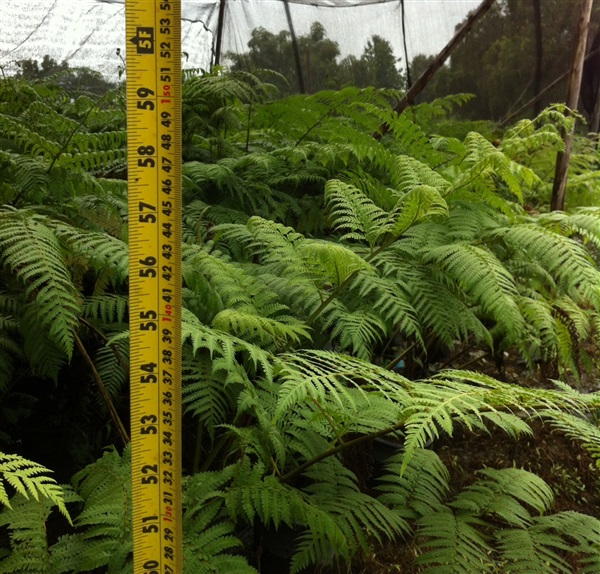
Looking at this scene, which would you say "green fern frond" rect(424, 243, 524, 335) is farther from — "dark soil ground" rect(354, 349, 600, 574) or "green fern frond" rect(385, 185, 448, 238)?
"dark soil ground" rect(354, 349, 600, 574)

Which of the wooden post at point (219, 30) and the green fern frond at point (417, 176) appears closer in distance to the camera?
the green fern frond at point (417, 176)

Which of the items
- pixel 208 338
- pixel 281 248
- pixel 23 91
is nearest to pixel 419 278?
pixel 281 248

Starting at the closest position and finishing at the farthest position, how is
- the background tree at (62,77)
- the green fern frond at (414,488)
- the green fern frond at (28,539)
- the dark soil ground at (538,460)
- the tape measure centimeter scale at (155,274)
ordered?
the tape measure centimeter scale at (155,274) < the green fern frond at (28,539) < the green fern frond at (414,488) < the dark soil ground at (538,460) < the background tree at (62,77)

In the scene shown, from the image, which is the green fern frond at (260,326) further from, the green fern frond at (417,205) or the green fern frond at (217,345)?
the green fern frond at (417,205)

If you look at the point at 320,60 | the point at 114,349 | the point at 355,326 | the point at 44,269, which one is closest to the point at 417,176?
the point at 355,326

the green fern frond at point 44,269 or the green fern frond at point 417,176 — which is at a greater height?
the green fern frond at point 417,176

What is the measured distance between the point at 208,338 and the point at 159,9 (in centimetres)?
81

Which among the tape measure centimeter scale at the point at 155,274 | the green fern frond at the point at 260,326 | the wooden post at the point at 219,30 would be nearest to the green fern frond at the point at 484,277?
the green fern frond at the point at 260,326

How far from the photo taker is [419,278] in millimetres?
2205

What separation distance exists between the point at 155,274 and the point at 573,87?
3.55m

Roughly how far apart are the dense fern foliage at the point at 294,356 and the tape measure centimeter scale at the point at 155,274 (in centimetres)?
20

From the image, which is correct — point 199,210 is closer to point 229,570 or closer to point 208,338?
Result: point 208,338

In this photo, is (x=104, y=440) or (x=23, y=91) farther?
(x=23, y=91)

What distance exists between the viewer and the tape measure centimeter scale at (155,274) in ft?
3.34
